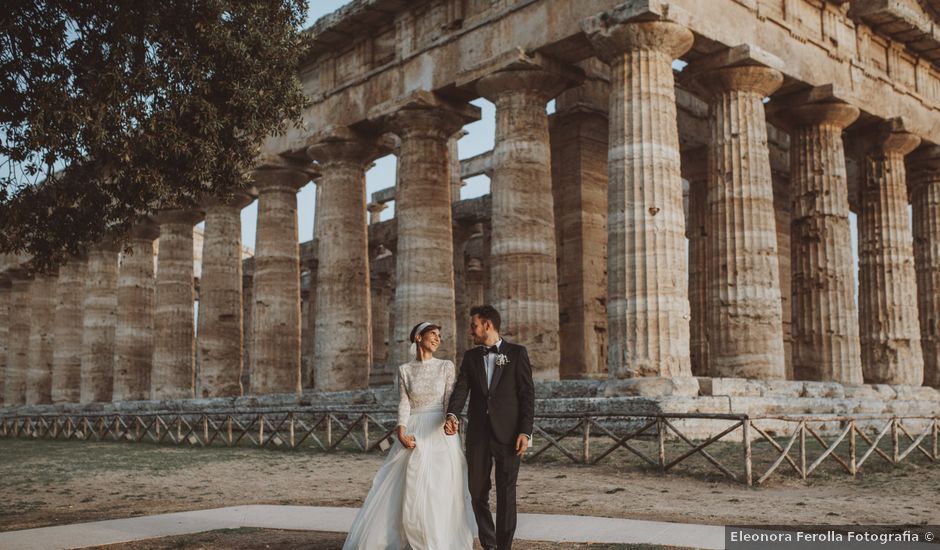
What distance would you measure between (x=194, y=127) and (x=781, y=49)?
13766 millimetres

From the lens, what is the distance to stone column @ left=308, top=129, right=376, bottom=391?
24656 mm

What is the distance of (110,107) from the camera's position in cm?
1159

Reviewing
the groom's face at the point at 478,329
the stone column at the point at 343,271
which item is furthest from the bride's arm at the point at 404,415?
the stone column at the point at 343,271

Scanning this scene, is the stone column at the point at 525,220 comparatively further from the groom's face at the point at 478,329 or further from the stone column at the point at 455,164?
the stone column at the point at 455,164

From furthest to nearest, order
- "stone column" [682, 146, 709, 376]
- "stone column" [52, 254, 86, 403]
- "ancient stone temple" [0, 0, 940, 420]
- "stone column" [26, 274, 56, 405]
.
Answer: "stone column" [26, 274, 56, 405], "stone column" [52, 254, 86, 403], "stone column" [682, 146, 709, 376], "ancient stone temple" [0, 0, 940, 420]

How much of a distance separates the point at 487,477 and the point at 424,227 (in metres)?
15.4

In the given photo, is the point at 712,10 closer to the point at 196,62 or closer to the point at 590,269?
the point at 590,269

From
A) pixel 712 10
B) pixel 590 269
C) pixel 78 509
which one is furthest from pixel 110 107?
pixel 590 269

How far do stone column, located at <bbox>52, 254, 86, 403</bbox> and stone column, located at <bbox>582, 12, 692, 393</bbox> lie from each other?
28.0 metres

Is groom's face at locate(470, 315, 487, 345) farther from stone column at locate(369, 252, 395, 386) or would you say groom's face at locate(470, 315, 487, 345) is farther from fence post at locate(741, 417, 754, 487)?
stone column at locate(369, 252, 395, 386)

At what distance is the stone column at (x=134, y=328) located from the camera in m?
33.7

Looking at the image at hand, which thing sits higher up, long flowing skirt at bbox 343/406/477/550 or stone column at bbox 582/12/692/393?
stone column at bbox 582/12/692/393

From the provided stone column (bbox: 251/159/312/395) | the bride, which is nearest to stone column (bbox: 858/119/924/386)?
stone column (bbox: 251/159/312/395)

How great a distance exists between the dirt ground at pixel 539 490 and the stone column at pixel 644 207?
10.9 ft
